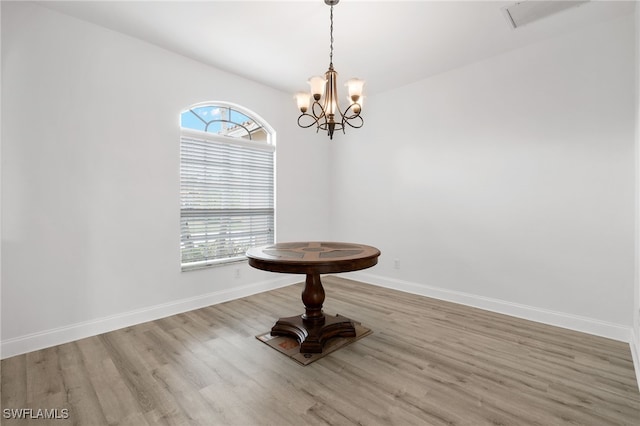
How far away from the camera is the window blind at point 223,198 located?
3.24 m

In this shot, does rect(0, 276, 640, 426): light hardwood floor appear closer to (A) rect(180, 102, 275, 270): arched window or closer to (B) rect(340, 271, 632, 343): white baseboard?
(B) rect(340, 271, 632, 343): white baseboard

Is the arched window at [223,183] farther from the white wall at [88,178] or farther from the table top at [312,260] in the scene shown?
the table top at [312,260]

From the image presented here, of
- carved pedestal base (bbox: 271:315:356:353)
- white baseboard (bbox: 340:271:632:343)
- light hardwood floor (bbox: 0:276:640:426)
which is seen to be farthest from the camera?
white baseboard (bbox: 340:271:632:343)

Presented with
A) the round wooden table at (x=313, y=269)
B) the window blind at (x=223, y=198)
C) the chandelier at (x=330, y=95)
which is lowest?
the round wooden table at (x=313, y=269)

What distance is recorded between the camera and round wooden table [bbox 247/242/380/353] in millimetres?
2096

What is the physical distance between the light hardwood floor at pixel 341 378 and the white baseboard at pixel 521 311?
0.40ft

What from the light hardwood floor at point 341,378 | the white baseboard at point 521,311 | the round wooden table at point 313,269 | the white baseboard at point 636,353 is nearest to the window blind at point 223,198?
the light hardwood floor at point 341,378

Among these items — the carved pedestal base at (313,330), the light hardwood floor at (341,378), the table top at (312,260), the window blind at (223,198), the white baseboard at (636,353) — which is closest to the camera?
the light hardwood floor at (341,378)

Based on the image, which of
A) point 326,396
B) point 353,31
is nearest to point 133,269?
point 326,396

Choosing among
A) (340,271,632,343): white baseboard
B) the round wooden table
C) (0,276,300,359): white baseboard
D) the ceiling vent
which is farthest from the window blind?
the ceiling vent

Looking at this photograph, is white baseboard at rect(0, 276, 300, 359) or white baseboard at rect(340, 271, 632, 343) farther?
white baseboard at rect(340, 271, 632, 343)

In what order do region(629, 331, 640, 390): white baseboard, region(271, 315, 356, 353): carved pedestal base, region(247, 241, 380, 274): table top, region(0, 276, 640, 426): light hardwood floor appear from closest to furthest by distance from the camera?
region(0, 276, 640, 426): light hardwood floor, region(629, 331, 640, 390): white baseboard, region(247, 241, 380, 274): table top, region(271, 315, 356, 353): carved pedestal base

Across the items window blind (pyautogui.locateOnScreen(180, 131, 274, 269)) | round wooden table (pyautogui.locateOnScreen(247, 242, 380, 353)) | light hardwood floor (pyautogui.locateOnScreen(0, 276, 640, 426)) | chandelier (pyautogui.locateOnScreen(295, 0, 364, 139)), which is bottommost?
light hardwood floor (pyautogui.locateOnScreen(0, 276, 640, 426))

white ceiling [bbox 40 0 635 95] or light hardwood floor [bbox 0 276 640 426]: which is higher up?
white ceiling [bbox 40 0 635 95]
